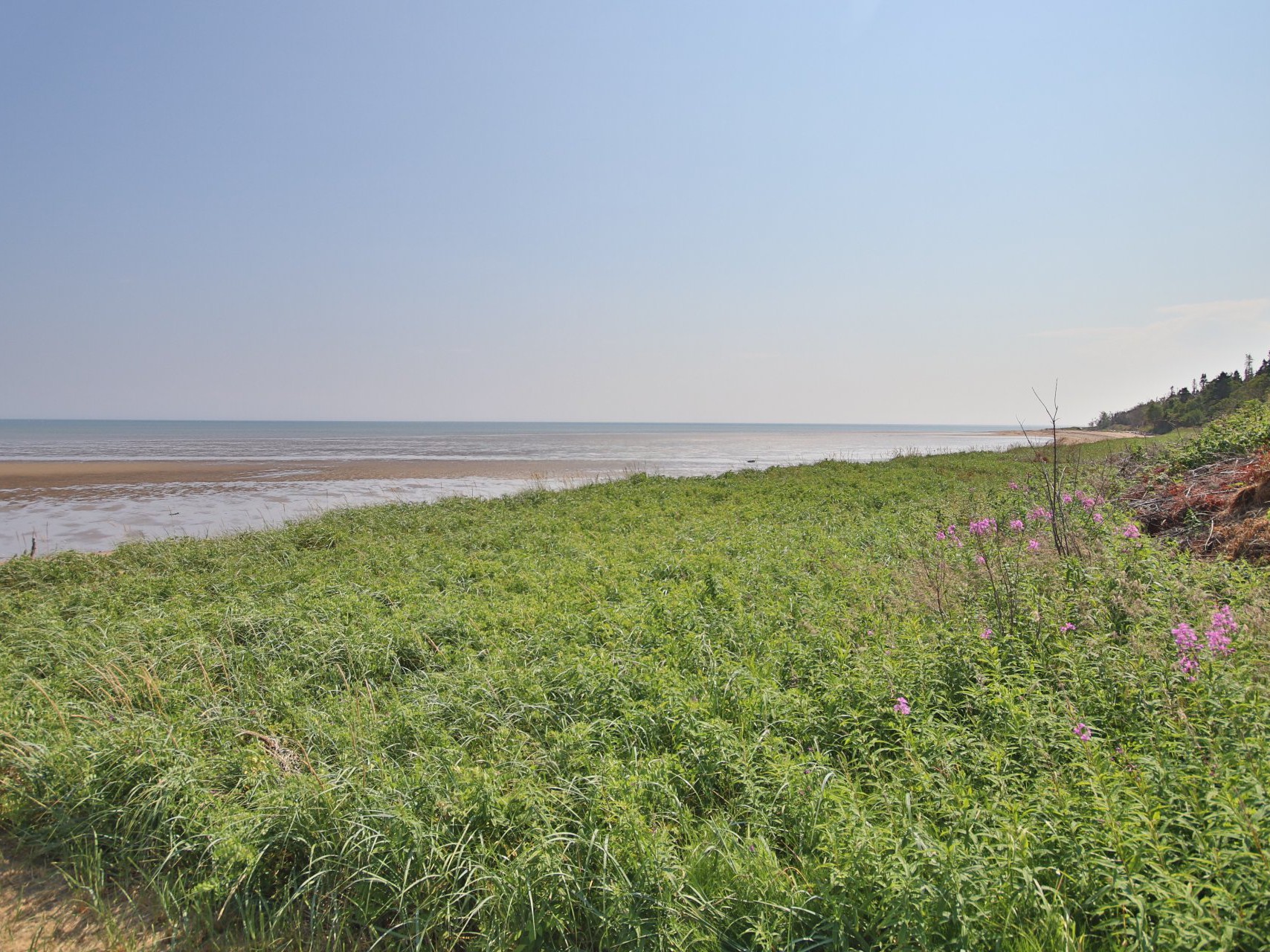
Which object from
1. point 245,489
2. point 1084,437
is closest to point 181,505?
point 245,489

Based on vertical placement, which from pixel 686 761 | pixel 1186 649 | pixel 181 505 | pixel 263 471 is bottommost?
pixel 181 505

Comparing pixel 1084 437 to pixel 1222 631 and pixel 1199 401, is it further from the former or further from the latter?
pixel 1222 631

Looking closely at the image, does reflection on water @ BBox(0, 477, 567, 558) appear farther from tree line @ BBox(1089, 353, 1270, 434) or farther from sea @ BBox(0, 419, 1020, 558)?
tree line @ BBox(1089, 353, 1270, 434)

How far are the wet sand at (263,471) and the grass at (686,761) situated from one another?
19511 mm

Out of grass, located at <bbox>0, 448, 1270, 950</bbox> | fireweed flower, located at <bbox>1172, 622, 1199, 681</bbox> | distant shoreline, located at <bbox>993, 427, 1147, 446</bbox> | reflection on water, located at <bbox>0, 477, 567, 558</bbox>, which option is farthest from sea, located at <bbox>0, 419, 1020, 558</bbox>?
fireweed flower, located at <bbox>1172, 622, 1199, 681</bbox>

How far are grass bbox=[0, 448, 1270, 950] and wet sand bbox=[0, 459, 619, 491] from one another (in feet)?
64.0

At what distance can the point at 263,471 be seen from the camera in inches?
1196

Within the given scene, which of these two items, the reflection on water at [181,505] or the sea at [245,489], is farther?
the sea at [245,489]

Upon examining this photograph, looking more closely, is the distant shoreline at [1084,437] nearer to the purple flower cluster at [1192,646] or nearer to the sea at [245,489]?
the sea at [245,489]

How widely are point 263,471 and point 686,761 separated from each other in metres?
32.9

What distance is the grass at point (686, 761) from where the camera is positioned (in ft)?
7.49

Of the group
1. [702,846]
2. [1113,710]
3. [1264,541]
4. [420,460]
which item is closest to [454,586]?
[702,846]

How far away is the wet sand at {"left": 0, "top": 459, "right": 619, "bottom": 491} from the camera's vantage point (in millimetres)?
25891

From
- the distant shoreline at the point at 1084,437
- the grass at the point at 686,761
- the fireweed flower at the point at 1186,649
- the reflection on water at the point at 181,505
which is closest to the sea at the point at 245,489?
the reflection on water at the point at 181,505
